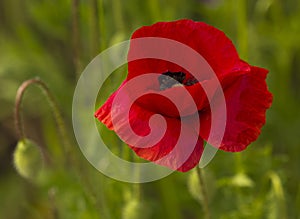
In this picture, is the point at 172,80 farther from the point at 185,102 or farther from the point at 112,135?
the point at 112,135

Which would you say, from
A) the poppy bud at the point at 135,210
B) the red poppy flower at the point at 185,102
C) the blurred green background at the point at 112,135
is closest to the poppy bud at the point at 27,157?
the blurred green background at the point at 112,135

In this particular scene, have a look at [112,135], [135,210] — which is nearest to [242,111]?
[135,210]

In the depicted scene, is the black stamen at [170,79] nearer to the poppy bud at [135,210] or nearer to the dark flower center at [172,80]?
the dark flower center at [172,80]

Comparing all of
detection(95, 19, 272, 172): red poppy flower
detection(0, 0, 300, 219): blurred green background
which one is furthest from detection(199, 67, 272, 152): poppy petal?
detection(0, 0, 300, 219): blurred green background

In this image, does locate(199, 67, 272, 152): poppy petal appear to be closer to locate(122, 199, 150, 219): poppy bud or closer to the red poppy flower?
the red poppy flower

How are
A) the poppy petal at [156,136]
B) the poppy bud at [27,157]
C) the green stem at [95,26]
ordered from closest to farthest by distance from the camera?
1. the poppy petal at [156,136]
2. the poppy bud at [27,157]
3. the green stem at [95,26]

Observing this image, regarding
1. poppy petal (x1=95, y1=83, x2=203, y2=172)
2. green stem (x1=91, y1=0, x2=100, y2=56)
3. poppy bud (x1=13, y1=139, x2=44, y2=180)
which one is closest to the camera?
poppy petal (x1=95, y1=83, x2=203, y2=172)

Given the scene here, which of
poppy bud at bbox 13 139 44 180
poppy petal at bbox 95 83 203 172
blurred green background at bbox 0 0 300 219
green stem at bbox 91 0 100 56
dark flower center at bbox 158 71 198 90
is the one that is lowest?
blurred green background at bbox 0 0 300 219

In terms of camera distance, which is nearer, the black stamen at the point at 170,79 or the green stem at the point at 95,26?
the black stamen at the point at 170,79
